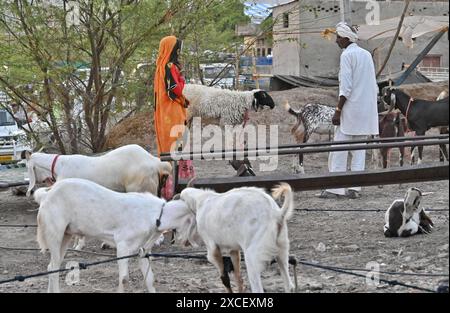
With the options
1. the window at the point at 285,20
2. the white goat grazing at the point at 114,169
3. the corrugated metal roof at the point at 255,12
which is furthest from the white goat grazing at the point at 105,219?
the window at the point at 285,20

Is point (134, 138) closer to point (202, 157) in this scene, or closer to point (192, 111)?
point (192, 111)

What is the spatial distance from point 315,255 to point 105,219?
220 centimetres

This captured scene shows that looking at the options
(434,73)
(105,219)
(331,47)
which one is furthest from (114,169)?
(331,47)

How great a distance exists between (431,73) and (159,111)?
15499 mm

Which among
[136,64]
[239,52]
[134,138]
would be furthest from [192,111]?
[239,52]

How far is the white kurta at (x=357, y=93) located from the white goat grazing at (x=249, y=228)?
4595 mm

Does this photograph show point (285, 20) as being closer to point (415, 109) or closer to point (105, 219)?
point (415, 109)

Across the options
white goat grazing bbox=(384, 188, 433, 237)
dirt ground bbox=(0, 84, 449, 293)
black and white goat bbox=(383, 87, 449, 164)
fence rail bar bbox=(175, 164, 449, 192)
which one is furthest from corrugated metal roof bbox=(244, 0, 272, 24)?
fence rail bar bbox=(175, 164, 449, 192)

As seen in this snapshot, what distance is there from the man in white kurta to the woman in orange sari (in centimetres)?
201

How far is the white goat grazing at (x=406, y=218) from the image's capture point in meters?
7.42

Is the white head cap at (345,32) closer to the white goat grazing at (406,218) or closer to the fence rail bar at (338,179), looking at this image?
the white goat grazing at (406,218)

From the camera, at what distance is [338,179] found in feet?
21.6

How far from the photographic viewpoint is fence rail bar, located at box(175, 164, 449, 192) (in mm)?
6469
